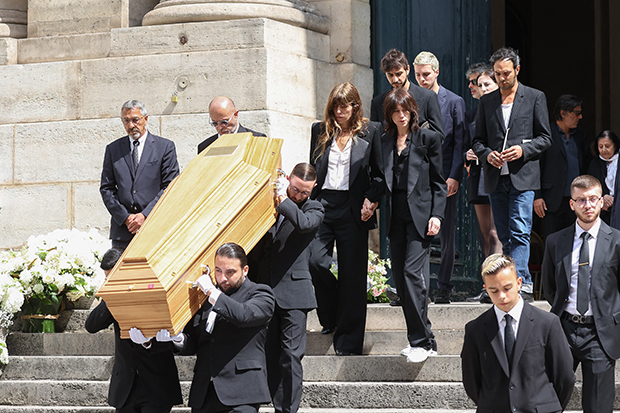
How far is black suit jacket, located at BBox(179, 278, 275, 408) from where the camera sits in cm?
525

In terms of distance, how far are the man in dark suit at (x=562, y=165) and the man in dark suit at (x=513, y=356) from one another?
303 cm

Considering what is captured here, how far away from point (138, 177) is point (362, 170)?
5.63 feet

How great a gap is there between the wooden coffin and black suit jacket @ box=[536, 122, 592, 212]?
2.69 meters

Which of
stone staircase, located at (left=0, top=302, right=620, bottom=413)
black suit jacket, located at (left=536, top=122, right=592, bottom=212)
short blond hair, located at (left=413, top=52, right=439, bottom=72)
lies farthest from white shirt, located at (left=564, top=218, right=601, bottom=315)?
short blond hair, located at (left=413, top=52, right=439, bottom=72)

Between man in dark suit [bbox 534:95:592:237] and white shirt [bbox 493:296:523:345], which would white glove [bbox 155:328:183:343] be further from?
man in dark suit [bbox 534:95:592:237]

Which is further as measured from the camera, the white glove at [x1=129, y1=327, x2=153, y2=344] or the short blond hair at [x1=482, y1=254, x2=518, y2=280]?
the white glove at [x1=129, y1=327, x2=153, y2=344]

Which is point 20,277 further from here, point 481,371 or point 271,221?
point 481,371

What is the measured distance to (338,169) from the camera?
6.85 metres

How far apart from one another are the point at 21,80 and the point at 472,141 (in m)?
4.82

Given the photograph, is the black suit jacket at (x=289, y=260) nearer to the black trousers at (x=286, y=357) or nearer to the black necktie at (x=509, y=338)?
the black trousers at (x=286, y=357)

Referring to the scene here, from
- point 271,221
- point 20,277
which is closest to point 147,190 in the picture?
point 20,277

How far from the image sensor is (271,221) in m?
5.78

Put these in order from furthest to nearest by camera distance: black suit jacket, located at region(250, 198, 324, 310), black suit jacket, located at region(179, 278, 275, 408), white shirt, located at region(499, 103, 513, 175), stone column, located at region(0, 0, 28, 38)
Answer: stone column, located at region(0, 0, 28, 38) → white shirt, located at region(499, 103, 513, 175) → black suit jacket, located at region(250, 198, 324, 310) → black suit jacket, located at region(179, 278, 275, 408)

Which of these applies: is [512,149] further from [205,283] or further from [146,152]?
[205,283]
